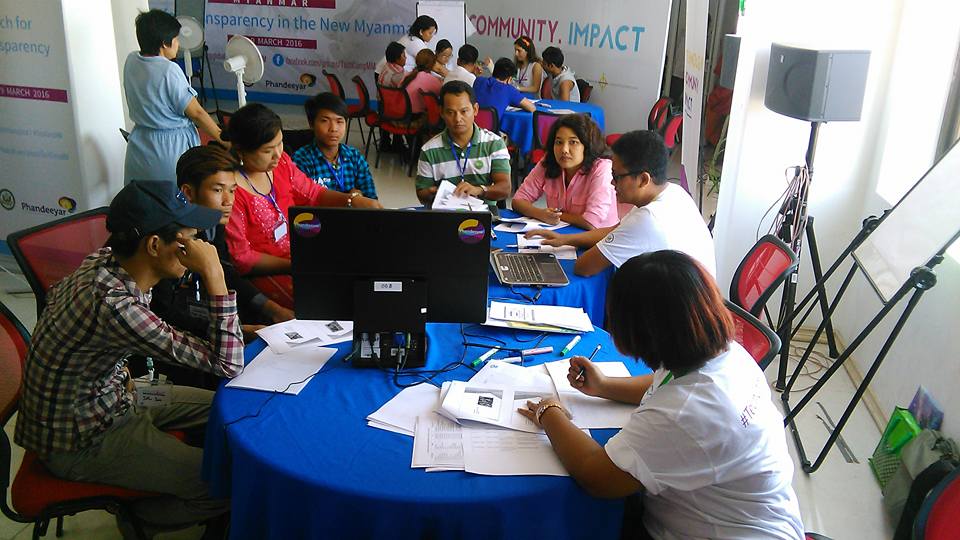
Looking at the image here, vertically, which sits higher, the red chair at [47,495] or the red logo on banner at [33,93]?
the red logo on banner at [33,93]

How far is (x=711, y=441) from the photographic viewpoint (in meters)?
1.46

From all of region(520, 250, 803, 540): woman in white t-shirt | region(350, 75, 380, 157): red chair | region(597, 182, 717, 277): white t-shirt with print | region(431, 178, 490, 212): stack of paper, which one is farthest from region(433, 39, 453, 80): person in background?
region(520, 250, 803, 540): woman in white t-shirt

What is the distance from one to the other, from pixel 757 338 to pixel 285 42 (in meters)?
8.70

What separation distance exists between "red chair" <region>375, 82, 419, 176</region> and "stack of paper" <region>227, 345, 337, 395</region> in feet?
16.3

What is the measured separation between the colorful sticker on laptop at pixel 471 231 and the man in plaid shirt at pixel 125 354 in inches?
26.7

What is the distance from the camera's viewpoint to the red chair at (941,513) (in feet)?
5.38

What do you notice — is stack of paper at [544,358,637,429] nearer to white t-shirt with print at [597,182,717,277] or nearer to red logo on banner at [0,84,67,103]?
white t-shirt with print at [597,182,717,277]

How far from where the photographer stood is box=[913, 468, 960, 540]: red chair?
164 centimetres

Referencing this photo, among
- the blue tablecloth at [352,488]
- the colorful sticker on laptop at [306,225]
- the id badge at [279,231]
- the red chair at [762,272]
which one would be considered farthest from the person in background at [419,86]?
the blue tablecloth at [352,488]

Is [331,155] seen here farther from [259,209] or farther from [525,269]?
[525,269]

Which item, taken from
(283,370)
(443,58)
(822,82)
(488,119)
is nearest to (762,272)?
(822,82)

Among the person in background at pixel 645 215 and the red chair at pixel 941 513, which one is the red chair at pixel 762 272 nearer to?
the person in background at pixel 645 215

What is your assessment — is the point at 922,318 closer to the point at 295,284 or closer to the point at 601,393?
the point at 601,393

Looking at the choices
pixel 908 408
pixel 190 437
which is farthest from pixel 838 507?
pixel 190 437
